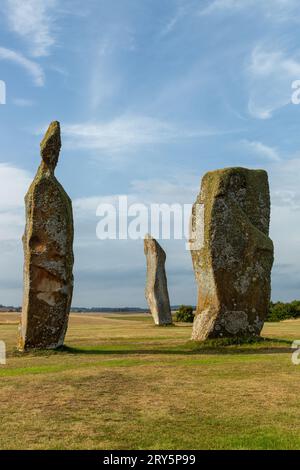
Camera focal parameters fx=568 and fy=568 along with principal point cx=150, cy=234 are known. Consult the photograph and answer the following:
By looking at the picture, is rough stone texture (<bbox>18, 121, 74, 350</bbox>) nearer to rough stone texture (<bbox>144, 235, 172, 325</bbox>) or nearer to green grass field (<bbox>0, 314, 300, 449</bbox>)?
green grass field (<bbox>0, 314, 300, 449</bbox>)

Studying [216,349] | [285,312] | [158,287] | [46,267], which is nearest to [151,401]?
[216,349]

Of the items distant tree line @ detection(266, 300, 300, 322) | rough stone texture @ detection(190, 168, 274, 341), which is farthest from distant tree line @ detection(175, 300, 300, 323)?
rough stone texture @ detection(190, 168, 274, 341)

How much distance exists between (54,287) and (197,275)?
15.7 feet

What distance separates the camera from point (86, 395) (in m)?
10.4

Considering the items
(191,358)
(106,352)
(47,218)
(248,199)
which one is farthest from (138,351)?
(248,199)

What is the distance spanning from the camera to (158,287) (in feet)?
121

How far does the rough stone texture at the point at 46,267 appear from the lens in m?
17.3

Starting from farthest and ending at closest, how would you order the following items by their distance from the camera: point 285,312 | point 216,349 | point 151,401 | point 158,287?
1. point 285,312
2. point 158,287
3. point 216,349
4. point 151,401

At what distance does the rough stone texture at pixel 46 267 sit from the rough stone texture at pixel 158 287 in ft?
62.9

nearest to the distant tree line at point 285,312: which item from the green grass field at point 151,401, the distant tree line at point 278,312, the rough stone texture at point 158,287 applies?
the distant tree line at point 278,312

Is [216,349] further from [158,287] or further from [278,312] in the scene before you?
[278,312]

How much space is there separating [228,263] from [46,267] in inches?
226

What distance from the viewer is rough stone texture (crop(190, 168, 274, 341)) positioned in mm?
18156

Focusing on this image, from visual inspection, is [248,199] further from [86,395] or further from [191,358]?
[86,395]
